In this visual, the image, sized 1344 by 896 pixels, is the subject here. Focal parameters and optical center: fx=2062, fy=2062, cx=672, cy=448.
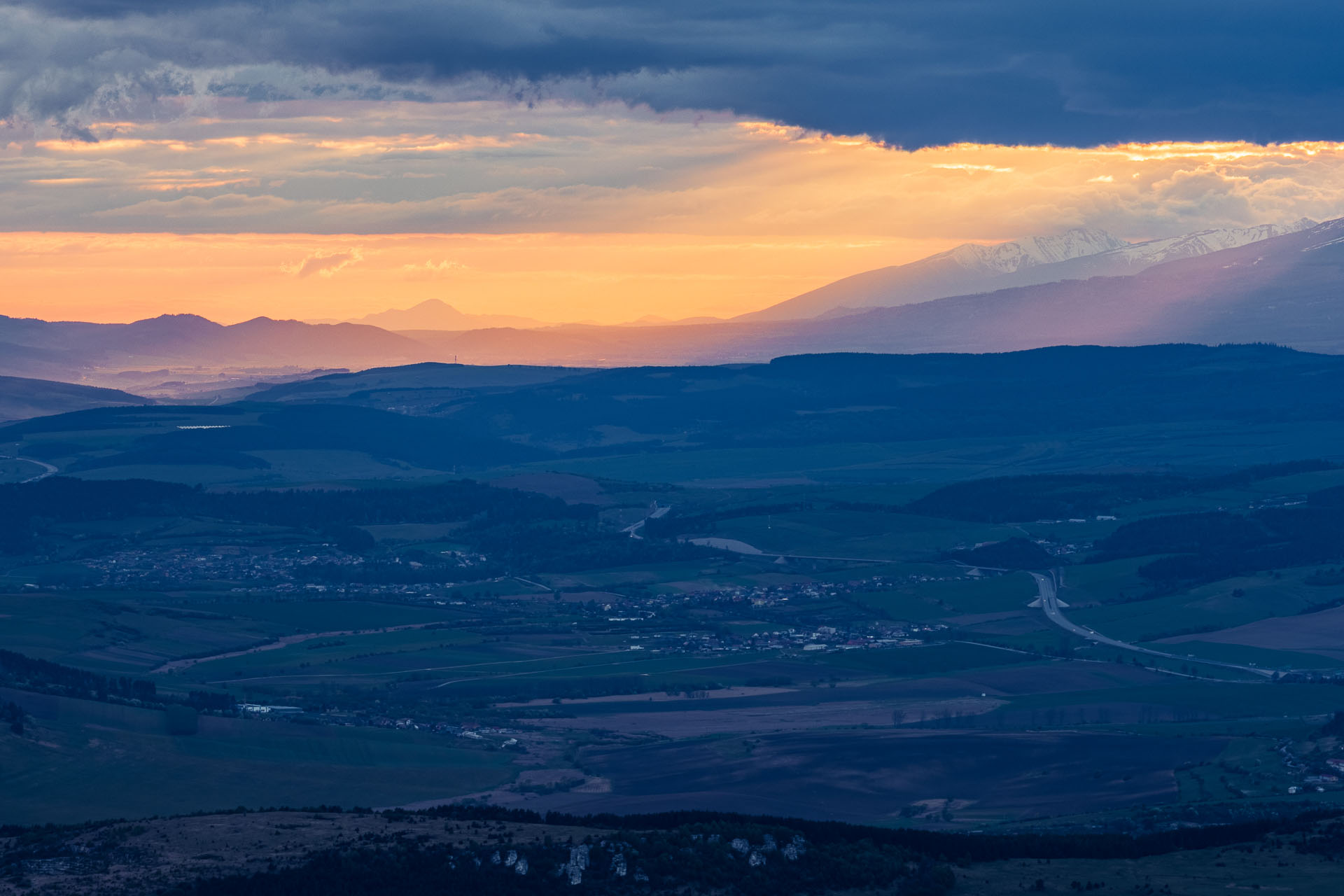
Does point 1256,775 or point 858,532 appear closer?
point 1256,775

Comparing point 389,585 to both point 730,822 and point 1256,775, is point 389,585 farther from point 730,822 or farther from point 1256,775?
point 730,822

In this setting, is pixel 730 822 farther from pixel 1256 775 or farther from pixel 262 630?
pixel 262 630

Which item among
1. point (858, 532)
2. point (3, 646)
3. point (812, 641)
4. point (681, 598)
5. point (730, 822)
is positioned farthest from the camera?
point (858, 532)

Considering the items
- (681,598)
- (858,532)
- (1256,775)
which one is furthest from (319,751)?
(858,532)

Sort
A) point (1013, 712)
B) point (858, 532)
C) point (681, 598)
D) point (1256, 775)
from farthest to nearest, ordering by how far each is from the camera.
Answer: point (858, 532) < point (681, 598) < point (1013, 712) < point (1256, 775)

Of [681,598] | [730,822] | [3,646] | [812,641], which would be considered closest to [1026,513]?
[681,598]

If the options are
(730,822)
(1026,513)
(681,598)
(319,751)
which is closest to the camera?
(730,822)

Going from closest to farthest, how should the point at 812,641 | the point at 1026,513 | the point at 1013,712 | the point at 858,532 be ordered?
1. the point at 1013,712
2. the point at 812,641
3. the point at 858,532
4. the point at 1026,513
